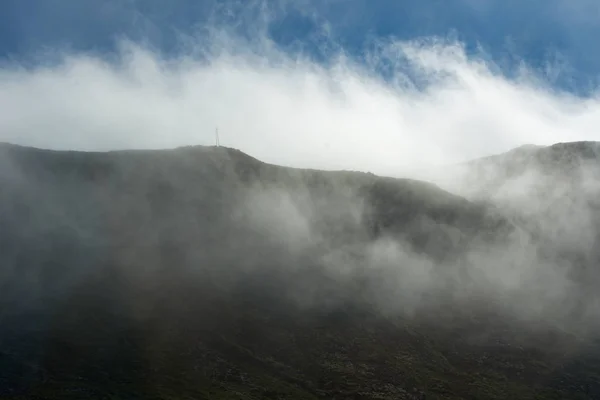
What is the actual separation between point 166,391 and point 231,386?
874 inches

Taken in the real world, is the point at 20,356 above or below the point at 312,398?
above

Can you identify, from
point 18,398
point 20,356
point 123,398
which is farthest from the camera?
point 20,356

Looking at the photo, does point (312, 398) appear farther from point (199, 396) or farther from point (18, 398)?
point (18, 398)

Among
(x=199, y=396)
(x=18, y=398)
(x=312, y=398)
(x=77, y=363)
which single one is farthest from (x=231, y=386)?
(x=18, y=398)

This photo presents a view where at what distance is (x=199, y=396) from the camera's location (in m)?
188

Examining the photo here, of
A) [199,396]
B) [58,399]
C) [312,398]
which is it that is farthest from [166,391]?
[312,398]

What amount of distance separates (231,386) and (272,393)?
14135 mm

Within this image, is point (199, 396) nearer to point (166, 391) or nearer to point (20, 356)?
point (166, 391)

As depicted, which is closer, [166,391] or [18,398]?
[18,398]

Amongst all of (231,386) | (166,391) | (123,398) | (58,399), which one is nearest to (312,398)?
(231,386)

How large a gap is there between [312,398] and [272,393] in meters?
13.8

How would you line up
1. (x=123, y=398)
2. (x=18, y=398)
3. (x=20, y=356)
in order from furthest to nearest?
(x=20, y=356), (x=123, y=398), (x=18, y=398)

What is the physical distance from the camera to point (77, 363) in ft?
652

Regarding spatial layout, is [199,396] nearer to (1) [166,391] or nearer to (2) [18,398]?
(1) [166,391]
